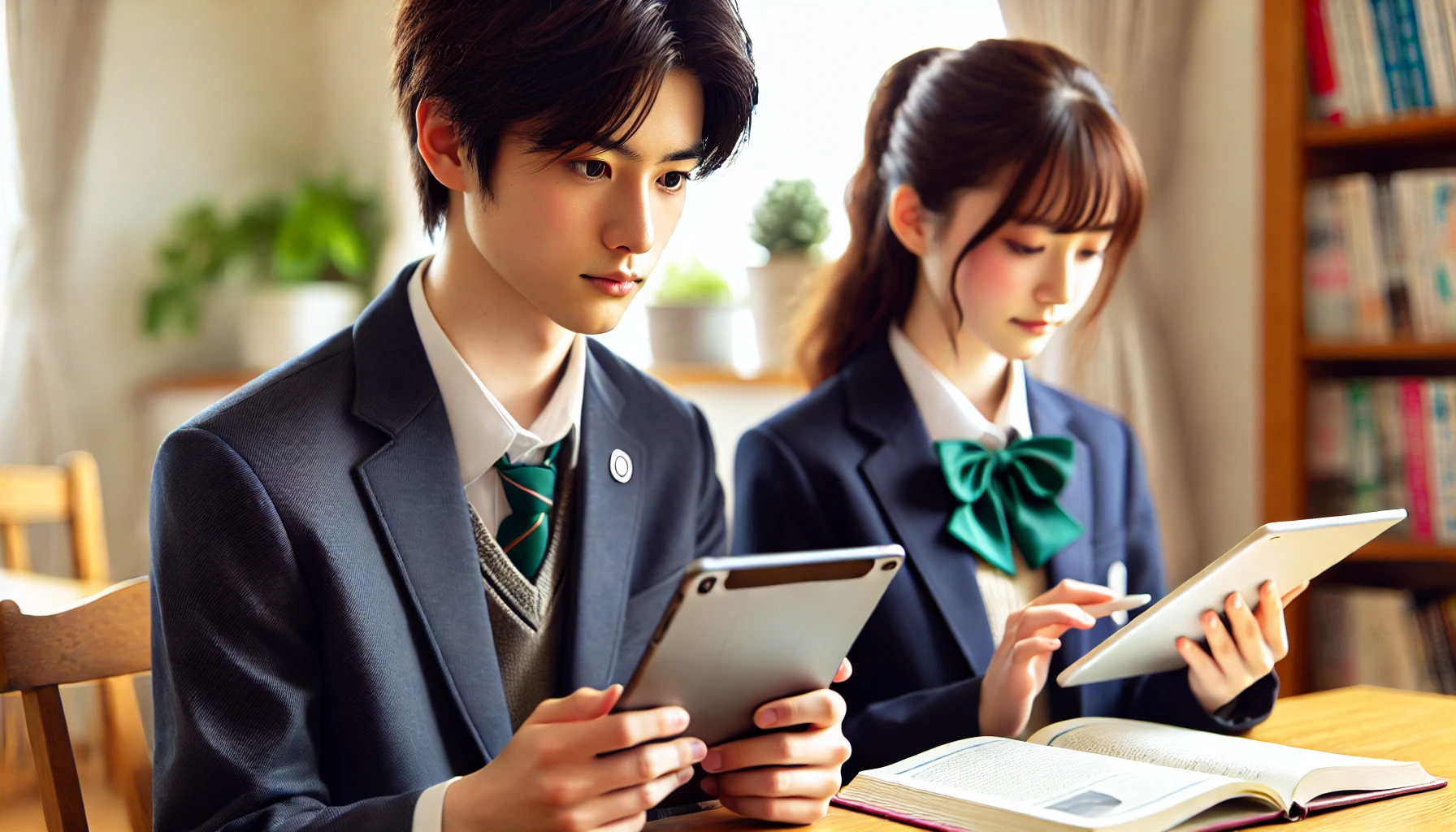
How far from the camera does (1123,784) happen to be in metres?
1.09

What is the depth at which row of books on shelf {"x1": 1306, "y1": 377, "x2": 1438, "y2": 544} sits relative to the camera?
2.42 metres

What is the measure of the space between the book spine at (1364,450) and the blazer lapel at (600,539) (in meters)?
1.69

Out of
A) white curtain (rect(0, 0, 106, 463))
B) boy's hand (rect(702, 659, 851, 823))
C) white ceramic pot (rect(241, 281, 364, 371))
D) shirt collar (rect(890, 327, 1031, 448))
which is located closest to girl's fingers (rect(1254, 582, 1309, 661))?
shirt collar (rect(890, 327, 1031, 448))

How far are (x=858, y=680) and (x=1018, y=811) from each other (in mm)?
559

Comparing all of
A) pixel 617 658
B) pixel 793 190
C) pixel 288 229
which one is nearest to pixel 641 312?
pixel 793 190

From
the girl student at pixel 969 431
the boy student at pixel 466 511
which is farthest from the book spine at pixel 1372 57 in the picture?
the boy student at pixel 466 511

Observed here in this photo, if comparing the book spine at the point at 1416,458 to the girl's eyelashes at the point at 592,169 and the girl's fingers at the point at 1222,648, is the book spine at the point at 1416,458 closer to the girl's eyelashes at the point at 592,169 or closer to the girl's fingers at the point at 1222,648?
the girl's fingers at the point at 1222,648

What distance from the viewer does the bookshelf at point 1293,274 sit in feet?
8.14

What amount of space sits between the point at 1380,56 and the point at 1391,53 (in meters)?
0.02

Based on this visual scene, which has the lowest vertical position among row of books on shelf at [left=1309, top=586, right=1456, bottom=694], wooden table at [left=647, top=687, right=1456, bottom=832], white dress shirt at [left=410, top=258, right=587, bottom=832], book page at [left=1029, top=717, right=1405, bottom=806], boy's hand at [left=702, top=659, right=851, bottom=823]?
row of books on shelf at [left=1309, top=586, right=1456, bottom=694]

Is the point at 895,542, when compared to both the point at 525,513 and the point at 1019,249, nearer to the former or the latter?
the point at 1019,249

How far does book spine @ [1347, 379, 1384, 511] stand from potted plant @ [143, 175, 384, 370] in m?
2.63

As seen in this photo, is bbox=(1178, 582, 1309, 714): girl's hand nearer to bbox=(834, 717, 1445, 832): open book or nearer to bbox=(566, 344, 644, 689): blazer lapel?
bbox=(834, 717, 1445, 832): open book

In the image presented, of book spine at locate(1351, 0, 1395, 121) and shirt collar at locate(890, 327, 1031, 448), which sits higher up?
book spine at locate(1351, 0, 1395, 121)
